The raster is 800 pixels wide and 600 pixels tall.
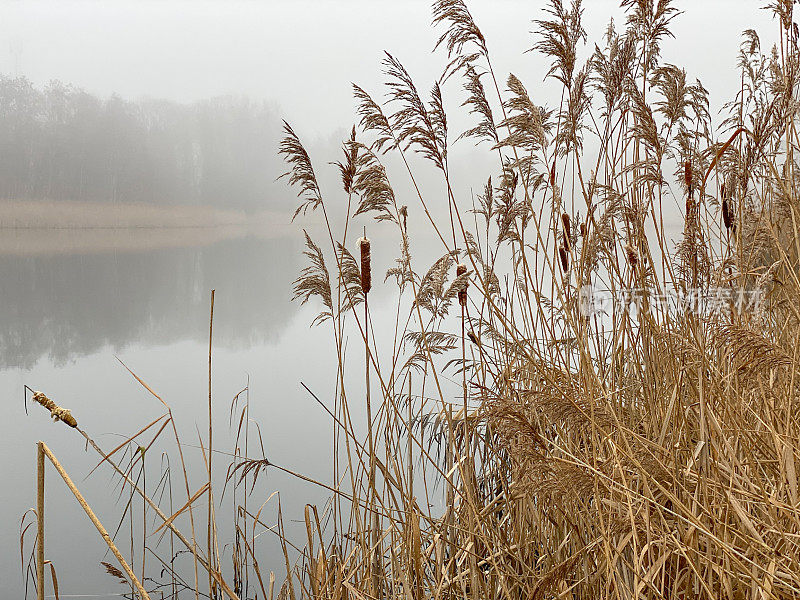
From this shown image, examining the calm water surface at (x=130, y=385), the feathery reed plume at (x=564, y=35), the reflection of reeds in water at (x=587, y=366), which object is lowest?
the calm water surface at (x=130, y=385)

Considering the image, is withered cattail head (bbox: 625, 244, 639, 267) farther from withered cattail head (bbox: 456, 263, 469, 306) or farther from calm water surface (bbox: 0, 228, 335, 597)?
calm water surface (bbox: 0, 228, 335, 597)

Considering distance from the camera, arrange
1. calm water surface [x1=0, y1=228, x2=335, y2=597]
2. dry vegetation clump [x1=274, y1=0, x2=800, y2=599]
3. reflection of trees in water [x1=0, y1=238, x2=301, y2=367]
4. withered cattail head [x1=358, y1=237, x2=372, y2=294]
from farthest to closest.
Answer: reflection of trees in water [x1=0, y1=238, x2=301, y2=367], calm water surface [x1=0, y1=228, x2=335, y2=597], withered cattail head [x1=358, y1=237, x2=372, y2=294], dry vegetation clump [x1=274, y1=0, x2=800, y2=599]

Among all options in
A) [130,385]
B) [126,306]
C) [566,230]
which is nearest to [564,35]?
[566,230]

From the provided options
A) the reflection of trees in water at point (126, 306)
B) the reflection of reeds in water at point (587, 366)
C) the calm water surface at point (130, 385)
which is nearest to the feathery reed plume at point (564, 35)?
the reflection of reeds in water at point (587, 366)

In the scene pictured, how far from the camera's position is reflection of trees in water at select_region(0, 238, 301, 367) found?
11.0 m

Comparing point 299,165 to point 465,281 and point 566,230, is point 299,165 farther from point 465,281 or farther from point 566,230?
point 566,230

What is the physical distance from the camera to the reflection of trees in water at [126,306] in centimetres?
1102

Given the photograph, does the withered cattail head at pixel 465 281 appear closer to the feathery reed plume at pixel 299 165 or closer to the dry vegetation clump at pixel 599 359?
the dry vegetation clump at pixel 599 359

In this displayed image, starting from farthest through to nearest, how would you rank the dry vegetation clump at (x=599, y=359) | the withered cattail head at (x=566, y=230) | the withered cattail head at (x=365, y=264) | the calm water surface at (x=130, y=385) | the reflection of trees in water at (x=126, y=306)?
the reflection of trees in water at (x=126, y=306)
the calm water surface at (x=130, y=385)
the withered cattail head at (x=566, y=230)
the withered cattail head at (x=365, y=264)
the dry vegetation clump at (x=599, y=359)

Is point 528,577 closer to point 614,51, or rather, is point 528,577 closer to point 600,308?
point 600,308

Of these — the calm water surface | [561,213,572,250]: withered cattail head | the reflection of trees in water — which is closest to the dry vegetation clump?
[561,213,572,250]: withered cattail head

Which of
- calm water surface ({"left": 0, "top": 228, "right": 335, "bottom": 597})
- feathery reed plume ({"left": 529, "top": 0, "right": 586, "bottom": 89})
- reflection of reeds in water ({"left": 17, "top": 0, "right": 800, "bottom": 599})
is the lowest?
calm water surface ({"left": 0, "top": 228, "right": 335, "bottom": 597})

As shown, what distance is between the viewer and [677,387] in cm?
135

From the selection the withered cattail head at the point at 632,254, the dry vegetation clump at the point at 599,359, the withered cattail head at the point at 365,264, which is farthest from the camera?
the withered cattail head at the point at 632,254
